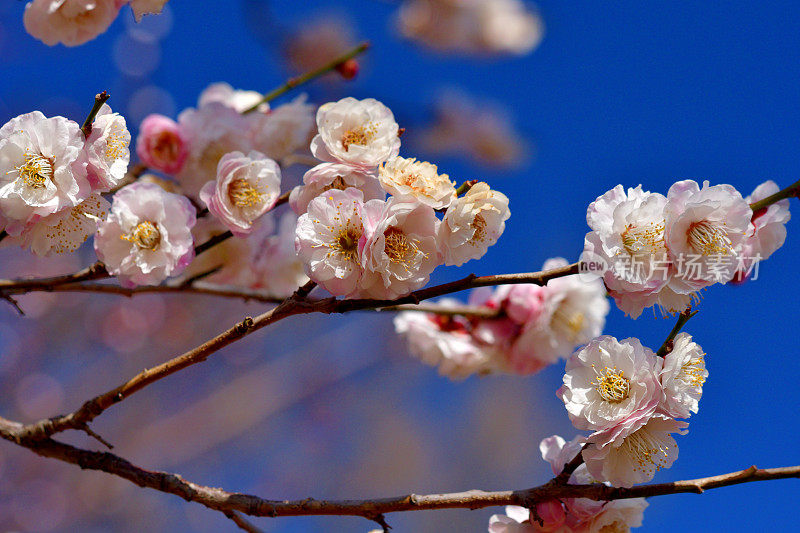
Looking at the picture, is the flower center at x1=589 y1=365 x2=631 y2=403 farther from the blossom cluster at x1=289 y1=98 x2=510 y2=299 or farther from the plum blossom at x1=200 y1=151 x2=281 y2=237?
the plum blossom at x1=200 y1=151 x2=281 y2=237

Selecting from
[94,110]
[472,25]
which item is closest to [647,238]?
[94,110]

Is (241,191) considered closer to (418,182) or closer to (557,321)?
(418,182)

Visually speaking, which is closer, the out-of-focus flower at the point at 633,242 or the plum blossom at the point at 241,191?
the out-of-focus flower at the point at 633,242

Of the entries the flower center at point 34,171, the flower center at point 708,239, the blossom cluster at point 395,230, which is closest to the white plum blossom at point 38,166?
the flower center at point 34,171

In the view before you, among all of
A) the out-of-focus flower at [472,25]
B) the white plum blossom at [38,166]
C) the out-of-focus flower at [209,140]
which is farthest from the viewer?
the out-of-focus flower at [472,25]

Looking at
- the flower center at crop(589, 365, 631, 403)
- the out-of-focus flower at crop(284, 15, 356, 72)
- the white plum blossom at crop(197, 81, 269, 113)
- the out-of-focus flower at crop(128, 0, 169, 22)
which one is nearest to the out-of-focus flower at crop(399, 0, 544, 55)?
the out-of-focus flower at crop(284, 15, 356, 72)

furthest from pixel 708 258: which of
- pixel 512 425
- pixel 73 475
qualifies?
pixel 512 425

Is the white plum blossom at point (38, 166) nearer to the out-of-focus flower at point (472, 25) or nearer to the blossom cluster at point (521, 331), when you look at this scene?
the blossom cluster at point (521, 331)
